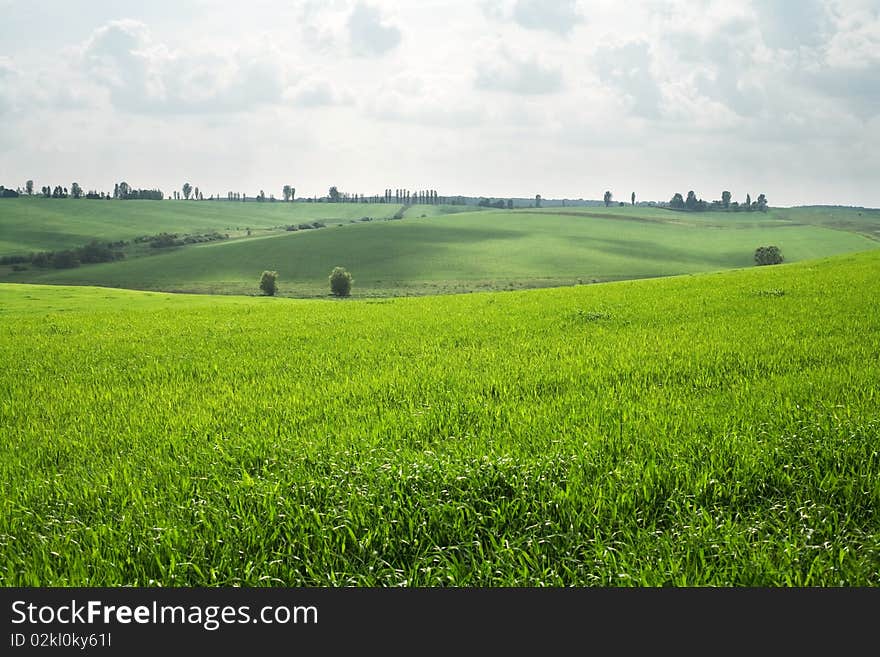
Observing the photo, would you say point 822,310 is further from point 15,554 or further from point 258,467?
point 15,554

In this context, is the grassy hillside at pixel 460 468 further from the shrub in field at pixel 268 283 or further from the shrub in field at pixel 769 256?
the shrub in field at pixel 769 256

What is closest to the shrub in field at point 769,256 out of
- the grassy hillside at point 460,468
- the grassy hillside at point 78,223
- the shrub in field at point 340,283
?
the shrub in field at point 340,283

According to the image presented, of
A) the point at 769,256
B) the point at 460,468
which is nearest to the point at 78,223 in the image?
the point at 769,256

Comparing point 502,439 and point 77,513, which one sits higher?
point 502,439

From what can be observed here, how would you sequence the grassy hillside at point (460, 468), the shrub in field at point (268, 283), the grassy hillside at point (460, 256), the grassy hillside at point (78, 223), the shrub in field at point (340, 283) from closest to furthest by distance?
1. the grassy hillside at point (460, 468)
2. the shrub in field at point (340, 283)
3. the shrub in field at point (268, 283)
4. the grassy hillside at point (460, 256)
5. the grassy hillside at point (78, 223)

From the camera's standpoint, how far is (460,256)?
390ft

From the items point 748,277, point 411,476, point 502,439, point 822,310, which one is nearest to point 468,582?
point 411,476

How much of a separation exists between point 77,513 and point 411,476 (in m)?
2.96

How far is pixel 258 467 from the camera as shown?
636 cm

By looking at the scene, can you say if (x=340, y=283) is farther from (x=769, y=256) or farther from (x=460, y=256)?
(x=769, y=256)

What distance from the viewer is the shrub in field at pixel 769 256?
108 m

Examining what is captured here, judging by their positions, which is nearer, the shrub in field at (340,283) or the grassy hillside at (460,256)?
the shrub in field at (340,283)

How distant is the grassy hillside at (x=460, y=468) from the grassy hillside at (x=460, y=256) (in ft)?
241

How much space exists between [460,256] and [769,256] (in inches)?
2098
